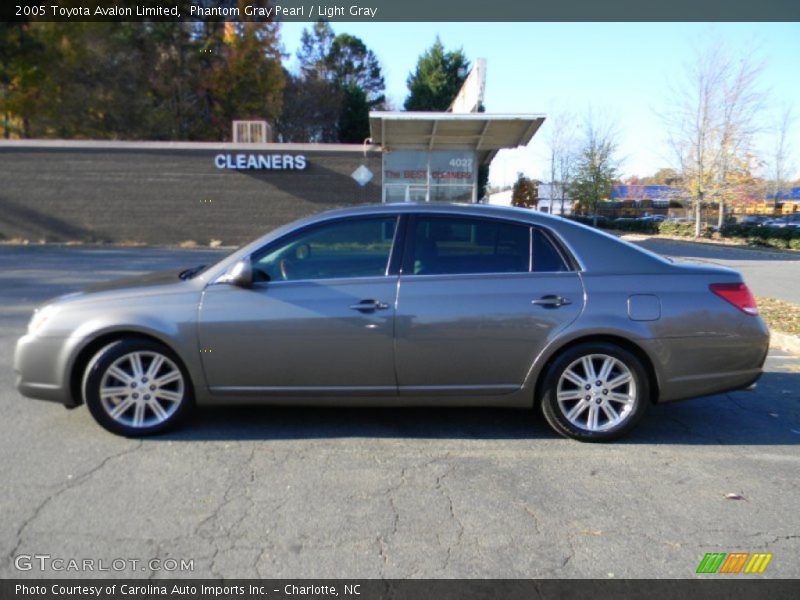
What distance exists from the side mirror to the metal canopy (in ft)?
49.6

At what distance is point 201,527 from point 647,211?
2752 inches

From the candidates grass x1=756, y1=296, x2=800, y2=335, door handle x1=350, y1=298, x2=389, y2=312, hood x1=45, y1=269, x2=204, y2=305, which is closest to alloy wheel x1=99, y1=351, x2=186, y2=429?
hood x1=45, y1=269, x2=204, y2=305

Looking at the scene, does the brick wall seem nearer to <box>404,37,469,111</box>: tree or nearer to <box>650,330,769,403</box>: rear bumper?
<box>650,330,769,403</box>: rear bumper

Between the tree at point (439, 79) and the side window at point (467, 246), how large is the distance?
41.5m

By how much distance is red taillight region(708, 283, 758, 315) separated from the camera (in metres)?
4.13

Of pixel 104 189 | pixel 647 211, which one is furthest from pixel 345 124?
pixel 647 211

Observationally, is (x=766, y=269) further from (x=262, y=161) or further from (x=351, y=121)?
(x=351, y=121)

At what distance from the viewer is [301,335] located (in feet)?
13.0

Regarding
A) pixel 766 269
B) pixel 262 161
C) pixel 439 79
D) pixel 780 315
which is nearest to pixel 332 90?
pixel 439 79

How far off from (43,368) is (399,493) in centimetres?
259

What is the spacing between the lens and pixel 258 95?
31.9m

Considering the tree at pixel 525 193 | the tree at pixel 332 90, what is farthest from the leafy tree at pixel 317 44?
the tree at pixel 525 193

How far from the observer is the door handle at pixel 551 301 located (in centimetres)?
402
